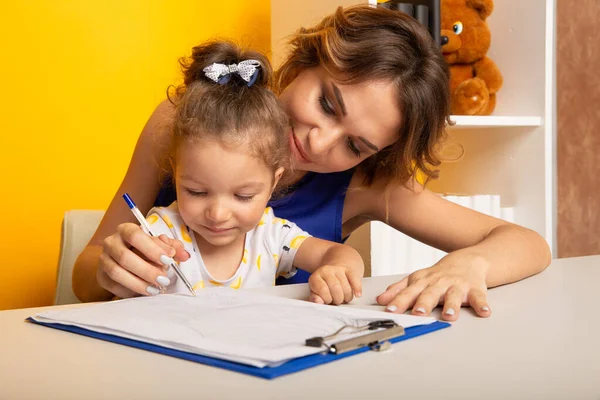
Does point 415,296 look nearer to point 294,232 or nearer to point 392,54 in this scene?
point 294,232

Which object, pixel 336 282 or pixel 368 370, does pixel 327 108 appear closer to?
pixel 336 282

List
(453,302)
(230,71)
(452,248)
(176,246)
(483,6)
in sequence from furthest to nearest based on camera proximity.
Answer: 1. (483,6)
2. (452,248)
3. (230,71)
4. (176,246)
5. (453,302)

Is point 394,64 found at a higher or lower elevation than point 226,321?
higher

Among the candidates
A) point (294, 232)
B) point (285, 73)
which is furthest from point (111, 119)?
point (294, 232)

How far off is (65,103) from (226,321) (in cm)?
149

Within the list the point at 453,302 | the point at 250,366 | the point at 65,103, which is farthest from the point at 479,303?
the point at 65,103

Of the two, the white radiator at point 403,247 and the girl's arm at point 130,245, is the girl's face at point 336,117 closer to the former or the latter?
the girl's arm at point 130,245

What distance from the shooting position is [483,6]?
7.29ft

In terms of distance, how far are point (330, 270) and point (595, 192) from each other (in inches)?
61.9

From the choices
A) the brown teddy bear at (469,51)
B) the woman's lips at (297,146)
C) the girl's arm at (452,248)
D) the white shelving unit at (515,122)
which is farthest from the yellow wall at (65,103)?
the woman's lips at (297,146)

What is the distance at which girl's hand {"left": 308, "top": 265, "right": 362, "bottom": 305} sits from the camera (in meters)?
0.90

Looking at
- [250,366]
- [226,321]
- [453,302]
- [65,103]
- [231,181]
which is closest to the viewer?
[250,366]

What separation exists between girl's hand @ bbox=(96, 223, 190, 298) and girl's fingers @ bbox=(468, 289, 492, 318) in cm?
36

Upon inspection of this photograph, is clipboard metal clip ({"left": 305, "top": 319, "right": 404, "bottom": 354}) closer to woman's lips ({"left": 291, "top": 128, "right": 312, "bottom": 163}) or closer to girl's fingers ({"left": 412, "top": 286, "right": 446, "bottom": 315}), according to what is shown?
girl's fingers ({"left": 412, "top": 286, "right": 446, "bottom": 315})
